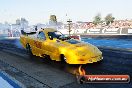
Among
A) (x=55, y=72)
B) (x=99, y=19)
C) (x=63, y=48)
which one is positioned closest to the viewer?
(x=55, y=72)

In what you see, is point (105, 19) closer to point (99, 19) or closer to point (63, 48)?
point (99, 19)

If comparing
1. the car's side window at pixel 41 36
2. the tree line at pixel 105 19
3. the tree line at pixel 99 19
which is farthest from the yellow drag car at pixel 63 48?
the tree line at pixel 105 19

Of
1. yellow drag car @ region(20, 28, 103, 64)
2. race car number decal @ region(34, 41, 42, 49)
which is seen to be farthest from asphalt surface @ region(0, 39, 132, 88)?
race car number decal @ region(34, 41, 42, 49)

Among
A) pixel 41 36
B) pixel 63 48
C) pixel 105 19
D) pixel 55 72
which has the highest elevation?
pixel 105 19

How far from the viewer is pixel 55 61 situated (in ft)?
36.6

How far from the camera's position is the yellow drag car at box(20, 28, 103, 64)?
9.35 m

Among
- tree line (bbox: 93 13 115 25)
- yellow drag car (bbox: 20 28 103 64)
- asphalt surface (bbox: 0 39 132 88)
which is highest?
tree line (bbox: 93 13 115 25)

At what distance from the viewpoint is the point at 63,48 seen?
984 centimetres

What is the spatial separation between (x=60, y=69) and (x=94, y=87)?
288 cm

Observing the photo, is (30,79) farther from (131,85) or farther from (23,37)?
(23,37)

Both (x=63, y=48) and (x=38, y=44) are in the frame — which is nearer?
(x=63, y=48)

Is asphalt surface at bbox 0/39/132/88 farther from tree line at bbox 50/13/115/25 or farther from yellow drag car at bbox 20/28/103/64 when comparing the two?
tree line at bbox 50/13/115/25

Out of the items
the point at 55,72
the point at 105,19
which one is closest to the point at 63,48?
the point at 55,72

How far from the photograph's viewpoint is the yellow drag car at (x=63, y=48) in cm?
935
